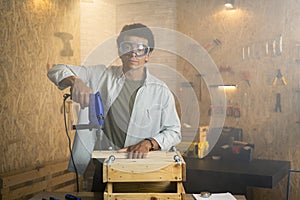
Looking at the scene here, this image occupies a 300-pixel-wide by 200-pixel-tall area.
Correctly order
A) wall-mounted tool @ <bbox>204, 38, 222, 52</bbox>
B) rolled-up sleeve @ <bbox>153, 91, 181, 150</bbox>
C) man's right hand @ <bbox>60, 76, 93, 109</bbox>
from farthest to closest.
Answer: wall-mounted tool @ <bbox>204, 38, 222, 52</bbox>, rolled-up sleeve @ <bbox>153, 91, 181, 150</bbox>, man's right hand @ <bbox>60, 76, 93, 109</bbox>

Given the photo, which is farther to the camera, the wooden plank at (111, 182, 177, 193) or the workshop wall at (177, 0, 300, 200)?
the workshop wall at (177, 0, 300, 200)

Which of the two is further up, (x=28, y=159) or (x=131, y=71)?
(x=131, y=71)

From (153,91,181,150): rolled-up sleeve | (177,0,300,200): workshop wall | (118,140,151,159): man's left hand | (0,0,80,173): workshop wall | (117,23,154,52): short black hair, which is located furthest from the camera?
(177,0,300,200): workshop wall

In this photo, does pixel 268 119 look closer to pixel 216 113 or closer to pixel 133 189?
pixel 216 113

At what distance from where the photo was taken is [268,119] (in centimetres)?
383

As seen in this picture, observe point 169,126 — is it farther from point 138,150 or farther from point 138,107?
point 138,150

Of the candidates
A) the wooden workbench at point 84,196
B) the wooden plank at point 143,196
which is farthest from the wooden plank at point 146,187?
the wooden workbench at point 84,196

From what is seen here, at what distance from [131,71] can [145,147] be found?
21.7 inches

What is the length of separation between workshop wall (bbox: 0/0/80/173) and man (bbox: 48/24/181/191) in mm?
1359

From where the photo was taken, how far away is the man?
2047 millimetres

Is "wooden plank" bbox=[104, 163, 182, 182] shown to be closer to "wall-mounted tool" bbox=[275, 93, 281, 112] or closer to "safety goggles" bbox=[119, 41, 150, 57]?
"safety goggles" bbox=[119, 41, 150, 57]

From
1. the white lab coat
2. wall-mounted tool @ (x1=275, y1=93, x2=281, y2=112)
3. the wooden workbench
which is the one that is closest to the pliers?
wall-mounted tool @ (x1=275, y1=93, x2=281, y2=112)

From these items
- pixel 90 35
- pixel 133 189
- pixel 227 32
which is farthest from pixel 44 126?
pixel 133 189

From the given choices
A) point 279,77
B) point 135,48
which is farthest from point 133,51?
point 279,77
